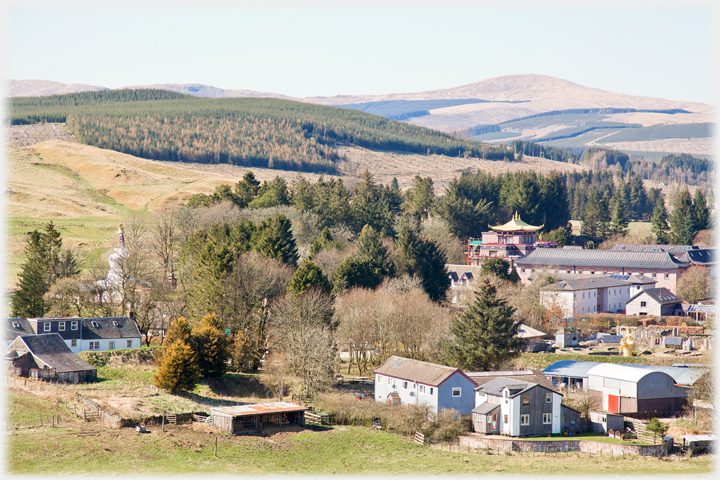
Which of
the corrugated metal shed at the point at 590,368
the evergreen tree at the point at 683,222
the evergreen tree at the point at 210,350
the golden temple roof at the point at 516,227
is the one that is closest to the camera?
A: the corrugated metal shed at the point at 590,368

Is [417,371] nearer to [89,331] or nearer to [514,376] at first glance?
[514,376]

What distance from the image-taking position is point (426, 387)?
42062 mm

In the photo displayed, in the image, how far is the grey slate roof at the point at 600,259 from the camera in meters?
85.4

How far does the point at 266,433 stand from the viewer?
37.3 m

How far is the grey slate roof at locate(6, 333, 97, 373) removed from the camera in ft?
148

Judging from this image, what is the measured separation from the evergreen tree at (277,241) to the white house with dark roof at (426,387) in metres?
23.9

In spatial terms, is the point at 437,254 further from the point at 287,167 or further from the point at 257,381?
the point at 287,167

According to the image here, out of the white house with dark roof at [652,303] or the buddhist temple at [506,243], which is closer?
the white house with dark roof at [652,303]

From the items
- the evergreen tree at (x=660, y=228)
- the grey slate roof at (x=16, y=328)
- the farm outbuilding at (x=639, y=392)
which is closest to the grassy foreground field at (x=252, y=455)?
the farm outbuilding at (x=639, y=392)

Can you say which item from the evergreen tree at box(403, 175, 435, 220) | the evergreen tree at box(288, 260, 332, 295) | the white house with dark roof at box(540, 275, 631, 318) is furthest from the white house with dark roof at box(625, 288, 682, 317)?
the evergreen tree at box(403, 175, 435, 220)

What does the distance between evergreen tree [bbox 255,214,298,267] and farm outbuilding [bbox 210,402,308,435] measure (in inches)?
1064

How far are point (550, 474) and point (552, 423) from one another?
28.3 feet

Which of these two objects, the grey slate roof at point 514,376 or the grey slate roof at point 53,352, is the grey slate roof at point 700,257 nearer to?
the grey slate roof at point 514,376

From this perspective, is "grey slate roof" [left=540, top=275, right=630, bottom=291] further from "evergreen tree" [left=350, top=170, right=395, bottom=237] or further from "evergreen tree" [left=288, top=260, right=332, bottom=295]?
"evergreen tree" [left=288, top=260, right=332, bottom=295]
